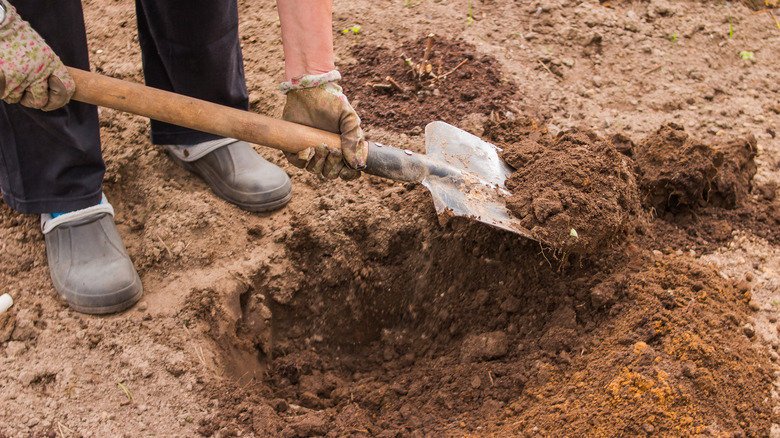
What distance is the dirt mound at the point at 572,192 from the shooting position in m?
2.18

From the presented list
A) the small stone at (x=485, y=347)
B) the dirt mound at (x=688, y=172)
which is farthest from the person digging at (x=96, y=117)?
the dirt mound at (x=688, y=172)

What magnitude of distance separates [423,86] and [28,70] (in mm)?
1886

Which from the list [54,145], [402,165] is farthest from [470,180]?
[54,145]

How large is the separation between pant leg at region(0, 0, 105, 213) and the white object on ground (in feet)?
1.11

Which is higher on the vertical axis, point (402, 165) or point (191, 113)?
point (191, 113)

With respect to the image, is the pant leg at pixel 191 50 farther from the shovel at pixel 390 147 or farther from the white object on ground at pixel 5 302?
the white object on ground at pixel 5 302

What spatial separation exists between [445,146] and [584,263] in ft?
2.43

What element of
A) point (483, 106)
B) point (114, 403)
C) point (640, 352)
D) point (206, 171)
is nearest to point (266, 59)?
point (206, 171)

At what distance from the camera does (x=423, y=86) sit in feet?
10.4

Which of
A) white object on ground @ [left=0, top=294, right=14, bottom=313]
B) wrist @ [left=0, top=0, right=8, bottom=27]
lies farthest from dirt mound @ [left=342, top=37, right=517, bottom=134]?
white object on ground @ [left=0, top=294, right=14, bottom=313]

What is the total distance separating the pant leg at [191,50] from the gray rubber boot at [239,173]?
3.4 inches

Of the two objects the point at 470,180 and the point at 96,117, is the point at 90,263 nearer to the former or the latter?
the point at 96,117

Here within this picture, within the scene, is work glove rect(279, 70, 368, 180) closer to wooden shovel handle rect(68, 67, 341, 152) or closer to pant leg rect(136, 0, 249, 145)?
wooden shovel handle rect(68, 67, 341, 152)

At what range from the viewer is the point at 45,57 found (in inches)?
73.4
